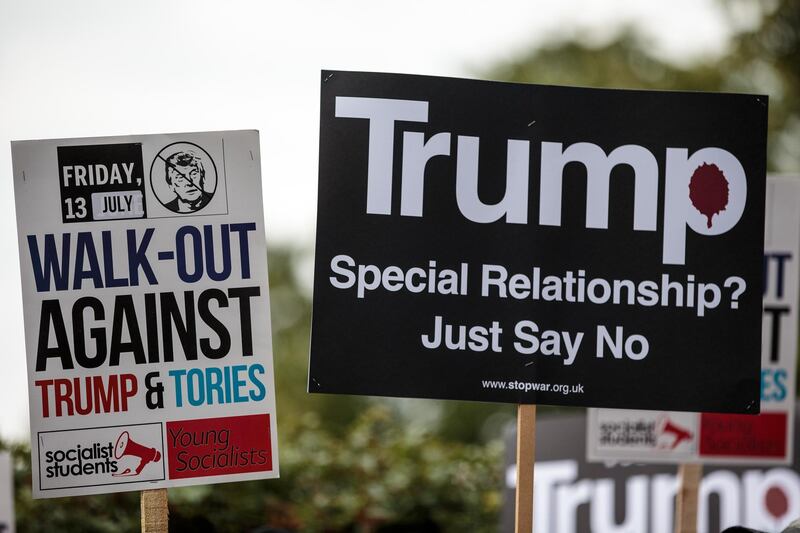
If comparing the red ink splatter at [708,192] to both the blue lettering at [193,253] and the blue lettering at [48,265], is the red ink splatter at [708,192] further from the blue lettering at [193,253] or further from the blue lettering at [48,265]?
the blue lettering at [48,265]

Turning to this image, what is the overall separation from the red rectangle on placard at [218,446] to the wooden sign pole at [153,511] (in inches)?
3.1

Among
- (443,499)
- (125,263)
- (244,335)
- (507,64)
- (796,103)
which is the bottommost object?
(443,499)

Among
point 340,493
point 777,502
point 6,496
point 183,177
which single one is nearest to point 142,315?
point 183,177

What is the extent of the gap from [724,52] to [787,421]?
11.7m

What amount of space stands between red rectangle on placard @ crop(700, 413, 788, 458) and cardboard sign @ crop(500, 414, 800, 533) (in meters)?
0.62

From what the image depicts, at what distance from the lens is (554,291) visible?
10.1ft

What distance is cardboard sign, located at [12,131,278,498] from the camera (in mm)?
2971

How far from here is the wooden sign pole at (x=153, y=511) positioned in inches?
117

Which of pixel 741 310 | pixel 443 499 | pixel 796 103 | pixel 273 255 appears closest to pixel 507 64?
pixel 796 103

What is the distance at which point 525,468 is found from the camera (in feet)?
10.1

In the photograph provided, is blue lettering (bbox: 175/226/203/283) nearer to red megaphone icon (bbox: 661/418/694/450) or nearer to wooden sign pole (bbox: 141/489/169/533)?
wooden sign pole (bbox: 141/489/169/533)

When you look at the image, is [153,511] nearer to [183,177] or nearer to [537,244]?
[183,177]

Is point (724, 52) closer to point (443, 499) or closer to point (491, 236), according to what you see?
point (443, 499)

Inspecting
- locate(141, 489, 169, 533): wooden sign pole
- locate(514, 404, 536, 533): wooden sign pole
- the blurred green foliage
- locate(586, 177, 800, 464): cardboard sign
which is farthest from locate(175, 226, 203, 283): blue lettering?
locate(586, 177, 800, 464): cardboard sign
